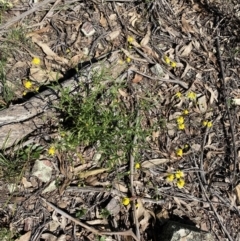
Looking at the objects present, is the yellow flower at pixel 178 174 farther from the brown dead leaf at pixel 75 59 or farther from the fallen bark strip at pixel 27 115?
the brown dead leaf at pixel 75 59

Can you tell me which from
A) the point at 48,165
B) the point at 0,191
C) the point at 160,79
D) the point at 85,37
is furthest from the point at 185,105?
the point at 0,191

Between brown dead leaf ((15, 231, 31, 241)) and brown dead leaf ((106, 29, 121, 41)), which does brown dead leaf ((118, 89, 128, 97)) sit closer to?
brown dead leaf ((106, 29, 121, 41))

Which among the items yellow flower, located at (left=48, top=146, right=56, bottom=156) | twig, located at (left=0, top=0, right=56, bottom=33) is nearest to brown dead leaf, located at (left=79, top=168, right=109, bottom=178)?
yellow flower, located at (left=48, top=146, right=56, bottom=156)

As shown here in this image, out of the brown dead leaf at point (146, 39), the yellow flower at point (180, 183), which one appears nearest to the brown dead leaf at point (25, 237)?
the yellow flower at point (180, 183)

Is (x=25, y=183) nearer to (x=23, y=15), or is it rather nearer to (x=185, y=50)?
(x=23, y=15)

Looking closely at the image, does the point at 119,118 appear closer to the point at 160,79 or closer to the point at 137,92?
the point at 137,92

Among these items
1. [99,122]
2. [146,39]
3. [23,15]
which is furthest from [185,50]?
[23,15]

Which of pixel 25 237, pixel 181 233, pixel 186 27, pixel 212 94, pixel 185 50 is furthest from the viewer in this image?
pixel 186 27
